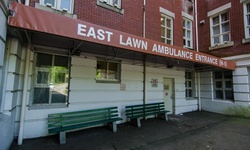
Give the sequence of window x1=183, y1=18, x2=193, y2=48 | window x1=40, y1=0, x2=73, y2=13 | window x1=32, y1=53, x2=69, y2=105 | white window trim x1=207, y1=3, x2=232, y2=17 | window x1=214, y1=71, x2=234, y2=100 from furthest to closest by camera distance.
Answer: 1. window x1=183, y1=18, x2=193, y2=48
2. white window trim x1=207, y1=3, x2=232, y2=17
3. window x1=214, y1=71, x2=234, y2=100
4. window x1=40, y1=0, x2=73, y2=13
5. window x1=32, y1=53, x2=69, y2=105

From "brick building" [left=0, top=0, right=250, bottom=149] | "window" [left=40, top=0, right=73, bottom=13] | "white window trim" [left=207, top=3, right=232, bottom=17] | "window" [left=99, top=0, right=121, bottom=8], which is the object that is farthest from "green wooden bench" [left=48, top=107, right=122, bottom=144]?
"white window trim" [left=207, top=3, right=232, bottom=17]

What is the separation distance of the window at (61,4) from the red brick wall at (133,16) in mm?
220

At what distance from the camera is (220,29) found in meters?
9.39

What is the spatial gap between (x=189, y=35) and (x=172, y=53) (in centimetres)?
611

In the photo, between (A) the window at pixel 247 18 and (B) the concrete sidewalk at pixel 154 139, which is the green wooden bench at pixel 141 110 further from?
(A) the window at pixel 247 18

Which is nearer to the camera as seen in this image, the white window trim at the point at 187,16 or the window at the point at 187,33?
the white window trim at the point at 187,16

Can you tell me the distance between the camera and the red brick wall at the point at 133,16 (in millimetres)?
5669

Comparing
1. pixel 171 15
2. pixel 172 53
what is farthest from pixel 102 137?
pixel 171 15

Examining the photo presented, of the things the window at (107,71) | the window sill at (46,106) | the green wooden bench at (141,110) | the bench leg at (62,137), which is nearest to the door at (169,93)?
the green wooden bench at (141,110)

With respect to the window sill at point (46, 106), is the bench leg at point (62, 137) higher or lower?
lower

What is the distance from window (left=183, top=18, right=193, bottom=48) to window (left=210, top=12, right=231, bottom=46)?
4.65ft

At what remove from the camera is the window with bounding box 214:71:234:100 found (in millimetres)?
8764

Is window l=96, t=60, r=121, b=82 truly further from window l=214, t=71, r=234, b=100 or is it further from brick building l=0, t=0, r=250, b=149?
window l=214, t=71, r=234, b=100

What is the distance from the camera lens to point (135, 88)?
6836 millimetres
